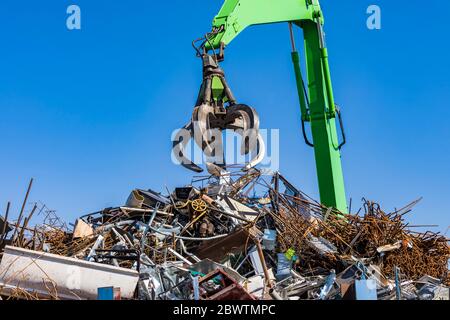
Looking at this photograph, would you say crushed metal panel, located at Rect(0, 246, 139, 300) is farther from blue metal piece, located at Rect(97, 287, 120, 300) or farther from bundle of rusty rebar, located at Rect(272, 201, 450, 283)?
bundle of rusty rebar, located at Rect(272, 201, 450, 283)

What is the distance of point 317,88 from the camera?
33.0 feet

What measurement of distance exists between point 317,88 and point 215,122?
9.84ft

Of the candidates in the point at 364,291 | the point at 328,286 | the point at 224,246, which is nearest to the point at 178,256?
A: the point at 224,246

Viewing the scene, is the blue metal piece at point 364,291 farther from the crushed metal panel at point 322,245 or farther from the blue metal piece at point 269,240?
the blue metal piece at point 269,240

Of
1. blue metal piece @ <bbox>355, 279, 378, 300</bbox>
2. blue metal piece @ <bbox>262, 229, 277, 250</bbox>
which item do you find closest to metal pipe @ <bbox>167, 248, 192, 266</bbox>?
blue metal piece @ <bbox>262, 229, 277, 250</bbox>

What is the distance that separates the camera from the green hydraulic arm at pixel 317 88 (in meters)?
9.59

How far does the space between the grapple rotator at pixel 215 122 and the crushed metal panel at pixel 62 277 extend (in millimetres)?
1933

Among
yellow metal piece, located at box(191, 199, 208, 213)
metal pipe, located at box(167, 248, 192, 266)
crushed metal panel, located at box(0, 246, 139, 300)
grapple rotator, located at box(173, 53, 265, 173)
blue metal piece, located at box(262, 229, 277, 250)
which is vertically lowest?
crushed metal panel, located at box(0, 246, 139, 300)

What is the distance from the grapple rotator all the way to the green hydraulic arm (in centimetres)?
181

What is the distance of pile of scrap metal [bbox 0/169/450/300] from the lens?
5938 millimetres
